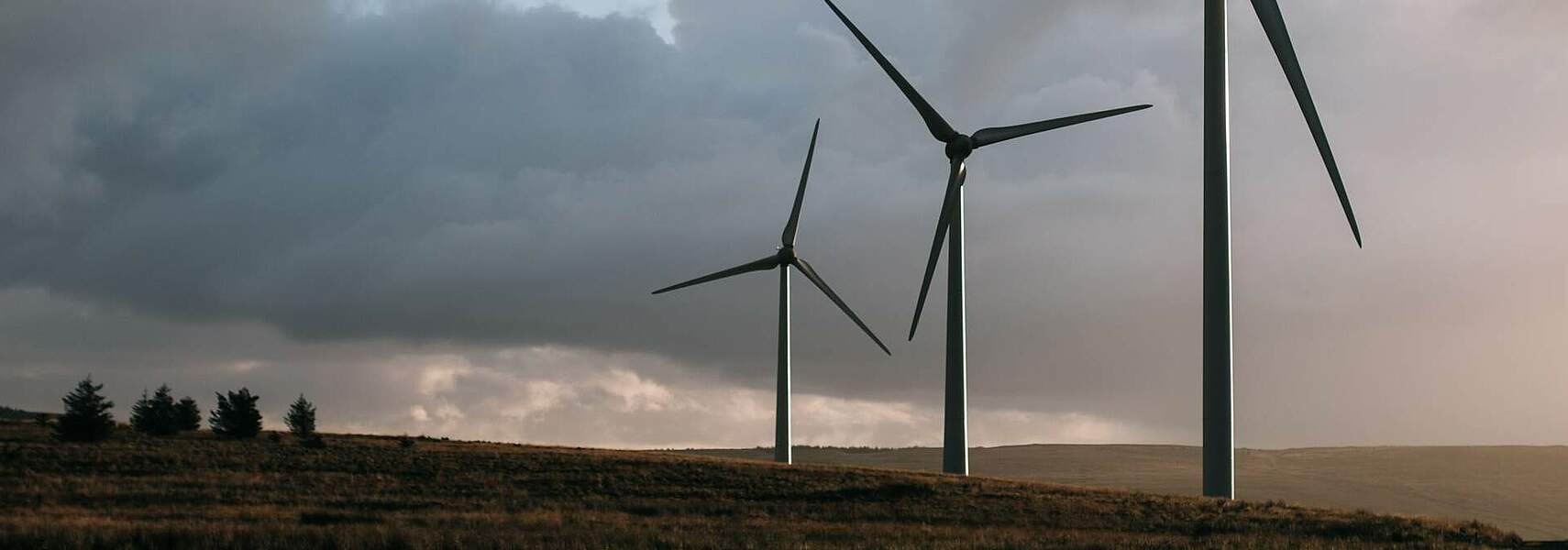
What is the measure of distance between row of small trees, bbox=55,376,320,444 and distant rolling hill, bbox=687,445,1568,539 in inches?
1826

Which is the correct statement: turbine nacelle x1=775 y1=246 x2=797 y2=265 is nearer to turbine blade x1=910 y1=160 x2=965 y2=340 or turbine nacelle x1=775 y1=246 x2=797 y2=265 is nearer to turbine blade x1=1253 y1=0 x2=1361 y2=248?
turbine blade x1=910 y1=160 x2=965 y2=340

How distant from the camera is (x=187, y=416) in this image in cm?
8138

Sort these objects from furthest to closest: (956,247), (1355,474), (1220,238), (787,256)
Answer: (1355,474) < (787,256) < (956,247) < (1220,238)

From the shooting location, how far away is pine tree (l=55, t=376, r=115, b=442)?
69750 millimetres

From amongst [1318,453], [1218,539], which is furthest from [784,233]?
[1318,453]

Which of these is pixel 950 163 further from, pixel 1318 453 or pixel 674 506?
pixel 1318 453

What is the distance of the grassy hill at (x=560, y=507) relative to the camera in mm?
36062

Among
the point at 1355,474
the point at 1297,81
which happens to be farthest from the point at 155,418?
the point at 1355,474

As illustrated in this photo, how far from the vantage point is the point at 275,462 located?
Result: 61.5 metres

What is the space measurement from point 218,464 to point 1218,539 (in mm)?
41405

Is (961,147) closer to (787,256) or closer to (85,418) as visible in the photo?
(787,256)

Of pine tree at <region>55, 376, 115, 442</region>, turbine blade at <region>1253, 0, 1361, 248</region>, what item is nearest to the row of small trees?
pine tree at <region>55, 376, 115, 442</region>

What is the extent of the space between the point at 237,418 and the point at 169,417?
149 inches

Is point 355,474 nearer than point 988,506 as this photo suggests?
No
